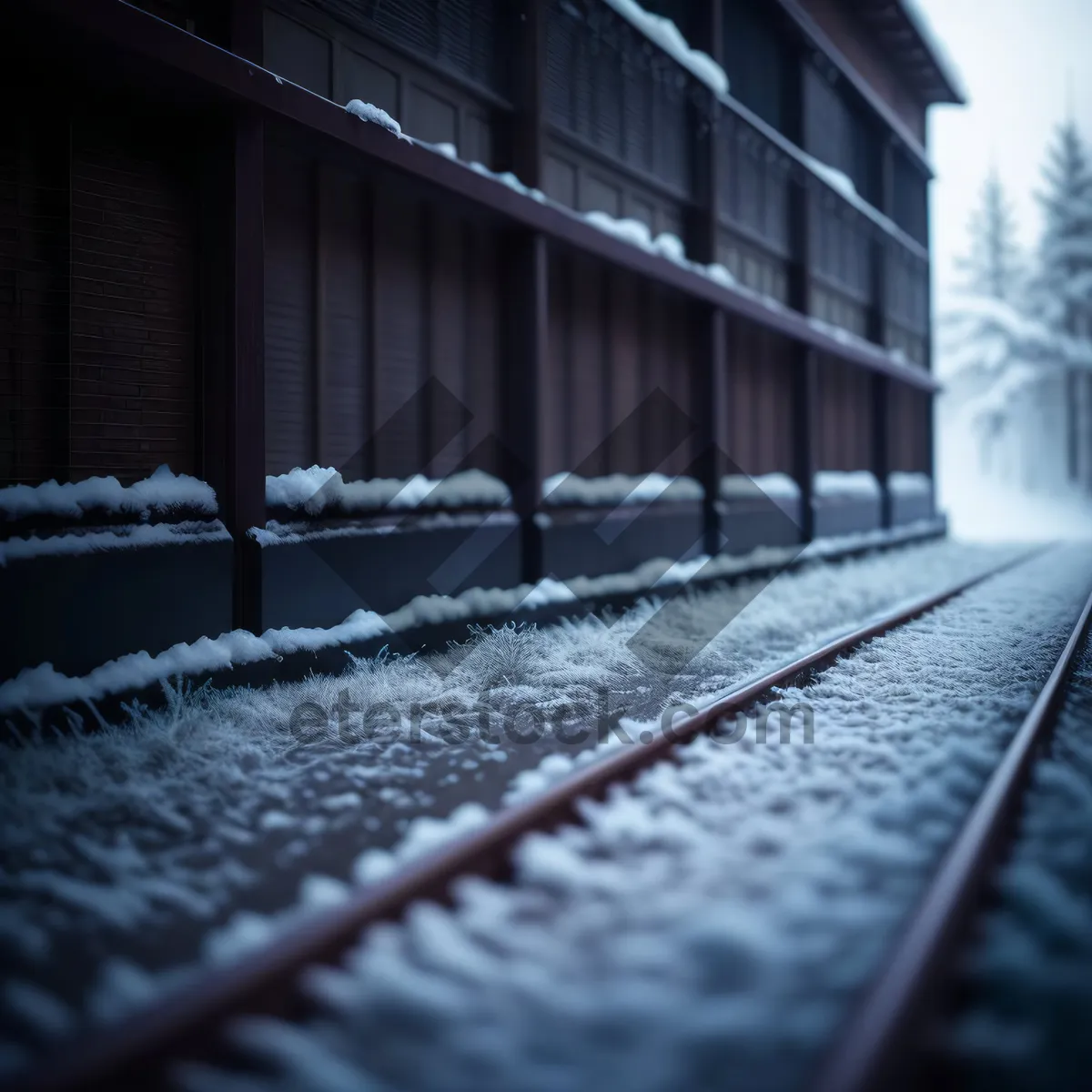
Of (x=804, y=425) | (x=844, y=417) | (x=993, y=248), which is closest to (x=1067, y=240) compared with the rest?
(x=993, y=248)

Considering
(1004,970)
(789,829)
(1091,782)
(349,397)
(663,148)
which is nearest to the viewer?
(1004,970)

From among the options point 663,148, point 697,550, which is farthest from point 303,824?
point 663,148

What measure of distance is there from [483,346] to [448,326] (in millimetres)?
474

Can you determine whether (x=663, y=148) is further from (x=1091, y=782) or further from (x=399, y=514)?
(x=1091, y=782)

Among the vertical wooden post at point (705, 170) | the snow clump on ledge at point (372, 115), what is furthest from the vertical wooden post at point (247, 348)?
the vertical wooden post at point (705, 170)

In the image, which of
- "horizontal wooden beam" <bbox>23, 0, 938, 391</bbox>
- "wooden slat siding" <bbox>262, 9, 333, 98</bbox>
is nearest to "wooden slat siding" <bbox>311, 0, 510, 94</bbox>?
"wooden slat siding" <bbox>262, 9, 333, 98</bbox>

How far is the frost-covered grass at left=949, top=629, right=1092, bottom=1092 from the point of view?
1.94 m

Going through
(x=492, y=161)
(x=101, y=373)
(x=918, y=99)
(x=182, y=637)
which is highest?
(x=918, y=99)

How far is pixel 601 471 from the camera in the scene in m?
9.29

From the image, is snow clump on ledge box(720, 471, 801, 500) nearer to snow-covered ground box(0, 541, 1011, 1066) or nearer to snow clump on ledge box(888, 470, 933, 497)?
snow-covered ground box(0, 541, 1011, 1066)

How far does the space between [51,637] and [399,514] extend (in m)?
2.78

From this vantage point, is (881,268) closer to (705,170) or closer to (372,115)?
(705,170)

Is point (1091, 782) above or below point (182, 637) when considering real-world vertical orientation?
below

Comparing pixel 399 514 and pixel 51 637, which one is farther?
pixel 399 514
